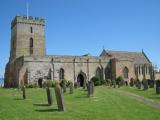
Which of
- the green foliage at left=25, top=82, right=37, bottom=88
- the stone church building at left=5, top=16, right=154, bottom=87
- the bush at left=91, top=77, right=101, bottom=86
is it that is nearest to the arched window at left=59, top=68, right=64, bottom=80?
the stone church building at left=5, top=16, right=154, bottom=87

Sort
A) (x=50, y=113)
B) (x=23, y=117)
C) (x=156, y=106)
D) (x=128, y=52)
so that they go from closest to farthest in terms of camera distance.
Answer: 1. (x=23, y=117)
2. (x=50, y=113)
3. (x=156, y=106)
4. (x=128, y=52)

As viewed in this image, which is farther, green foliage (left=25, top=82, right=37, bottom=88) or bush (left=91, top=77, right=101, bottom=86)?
bush (left=91, top=77, right=101, bottom=86)

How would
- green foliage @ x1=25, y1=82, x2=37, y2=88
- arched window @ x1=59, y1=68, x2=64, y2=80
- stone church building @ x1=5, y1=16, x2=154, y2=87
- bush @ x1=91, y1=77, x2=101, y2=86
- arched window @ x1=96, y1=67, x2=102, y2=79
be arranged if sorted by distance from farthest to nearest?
arched window @ x1=96, y1=67, x2=102, y2=79, arched window @ x1=59, y1=68, x2=64, y2=80, bush @ x1=91, y1=77, x2=101, y2=86, stone church building @ x1=5, y1=16, x2=154, y2=87, green foliage @ x1=25, y1=82, x2=37, y2=88

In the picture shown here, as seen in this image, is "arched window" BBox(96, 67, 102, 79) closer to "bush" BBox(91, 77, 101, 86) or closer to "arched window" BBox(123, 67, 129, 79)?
"bush" BBox(91, 77, 101, 86)

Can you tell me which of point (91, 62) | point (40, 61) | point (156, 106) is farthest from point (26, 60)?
point (156, 106)

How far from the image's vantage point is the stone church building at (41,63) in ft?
161

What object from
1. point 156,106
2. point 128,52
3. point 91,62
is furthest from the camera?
point 128,52

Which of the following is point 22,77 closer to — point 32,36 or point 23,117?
point 32,36

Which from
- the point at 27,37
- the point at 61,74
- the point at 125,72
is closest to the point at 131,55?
the point at 125,72

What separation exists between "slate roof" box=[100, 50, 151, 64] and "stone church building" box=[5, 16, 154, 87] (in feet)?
1.63

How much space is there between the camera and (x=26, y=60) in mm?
48438

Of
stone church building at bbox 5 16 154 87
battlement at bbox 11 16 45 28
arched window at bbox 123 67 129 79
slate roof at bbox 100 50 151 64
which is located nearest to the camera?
stone church building at bbox 5 16 154 87

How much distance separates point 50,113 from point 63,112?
81cm

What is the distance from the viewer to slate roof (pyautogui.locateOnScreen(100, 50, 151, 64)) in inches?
2423
